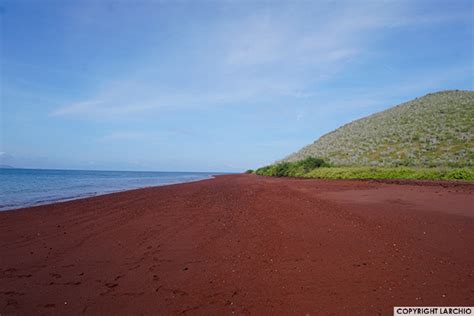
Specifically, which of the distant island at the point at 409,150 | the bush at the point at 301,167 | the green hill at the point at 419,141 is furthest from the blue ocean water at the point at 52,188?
the green hill at the point at 419,141

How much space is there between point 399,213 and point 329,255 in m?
5.00

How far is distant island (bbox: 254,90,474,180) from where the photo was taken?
2261cm

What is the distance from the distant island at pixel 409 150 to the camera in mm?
22611

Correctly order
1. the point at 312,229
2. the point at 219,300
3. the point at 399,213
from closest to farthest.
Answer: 1. the point at 219,300
2. the point at 312,229
3. the point at 399,213

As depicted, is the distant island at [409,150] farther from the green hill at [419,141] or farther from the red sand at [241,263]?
the red sand at [241,263]

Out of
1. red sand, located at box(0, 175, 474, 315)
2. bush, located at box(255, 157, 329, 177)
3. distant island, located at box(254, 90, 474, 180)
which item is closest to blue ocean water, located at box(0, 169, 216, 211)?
red sand, located at box(0, 175, 474, 315)

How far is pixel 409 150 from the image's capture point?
31750 millimetres

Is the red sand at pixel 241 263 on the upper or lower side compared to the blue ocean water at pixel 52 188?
lower

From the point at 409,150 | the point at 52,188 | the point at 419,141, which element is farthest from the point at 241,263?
the point at 419,141

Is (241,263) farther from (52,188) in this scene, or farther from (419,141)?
(419,141)

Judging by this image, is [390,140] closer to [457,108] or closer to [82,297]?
[457,108]

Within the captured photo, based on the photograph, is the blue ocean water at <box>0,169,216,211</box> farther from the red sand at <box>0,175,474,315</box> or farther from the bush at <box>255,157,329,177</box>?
the bush at <box>255,157,329,177</box>

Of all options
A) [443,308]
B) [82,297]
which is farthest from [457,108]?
[82,297]

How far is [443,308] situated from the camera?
3727mm
